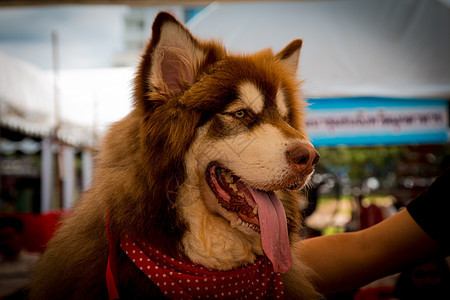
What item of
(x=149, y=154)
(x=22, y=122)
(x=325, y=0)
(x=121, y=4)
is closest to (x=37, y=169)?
(x=22, y=122)

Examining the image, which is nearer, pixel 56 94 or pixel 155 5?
pixel 155 5

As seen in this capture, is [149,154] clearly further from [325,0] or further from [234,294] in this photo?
[325,0]

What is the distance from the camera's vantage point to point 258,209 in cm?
135

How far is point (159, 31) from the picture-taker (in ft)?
4.61

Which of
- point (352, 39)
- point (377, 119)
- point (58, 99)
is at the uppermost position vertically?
point (352, 39)

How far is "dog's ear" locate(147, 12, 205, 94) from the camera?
142 cm

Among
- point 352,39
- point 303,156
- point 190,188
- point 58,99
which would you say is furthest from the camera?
point 58,99

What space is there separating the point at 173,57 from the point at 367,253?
49.0 inches

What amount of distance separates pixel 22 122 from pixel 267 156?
16.9 feet

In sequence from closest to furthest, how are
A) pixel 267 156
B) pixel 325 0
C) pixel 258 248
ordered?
1. pixel 267 156
2. pixel 258 248
3. pixel 325 0

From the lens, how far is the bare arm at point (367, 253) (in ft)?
4.88

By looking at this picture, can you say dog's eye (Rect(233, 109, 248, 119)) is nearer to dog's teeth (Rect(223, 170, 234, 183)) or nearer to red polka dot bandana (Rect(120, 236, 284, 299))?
dog's teeth (Rect(223, 170, 234, 183))

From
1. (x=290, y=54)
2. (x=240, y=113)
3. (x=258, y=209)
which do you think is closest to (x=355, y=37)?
(x=290, y=54)

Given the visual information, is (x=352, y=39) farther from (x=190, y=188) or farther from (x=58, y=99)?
(x=58, y=99)
